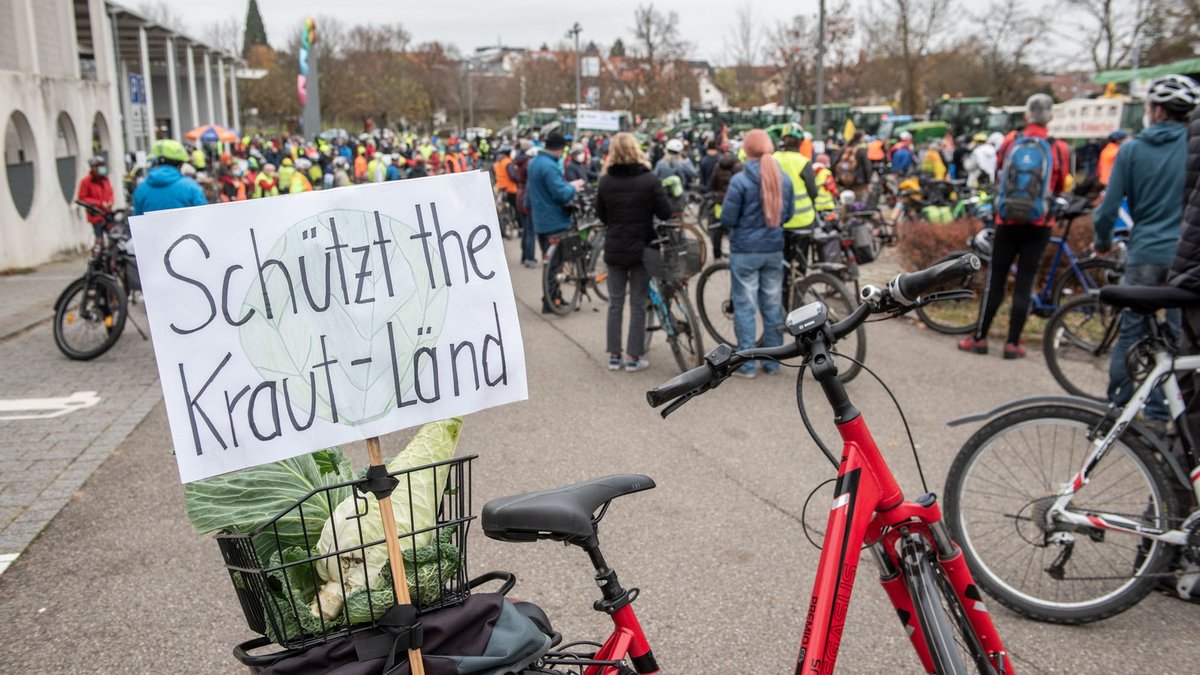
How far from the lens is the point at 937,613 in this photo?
208 centimetres

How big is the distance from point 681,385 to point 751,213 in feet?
16.5

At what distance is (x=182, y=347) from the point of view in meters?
1.71

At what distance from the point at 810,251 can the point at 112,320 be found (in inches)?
Result: 246

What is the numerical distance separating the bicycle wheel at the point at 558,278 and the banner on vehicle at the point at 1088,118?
1341 cm

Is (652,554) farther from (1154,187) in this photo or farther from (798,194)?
(798,194)

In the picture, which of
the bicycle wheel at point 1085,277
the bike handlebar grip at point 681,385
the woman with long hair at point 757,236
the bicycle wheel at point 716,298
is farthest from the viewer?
the bicycle wheel at point 716,298

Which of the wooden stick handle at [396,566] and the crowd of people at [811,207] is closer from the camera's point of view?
the wooden stick handle at [396,566]

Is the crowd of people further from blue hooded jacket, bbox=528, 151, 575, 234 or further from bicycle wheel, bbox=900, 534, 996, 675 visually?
bicycle wheel, bbox=900, 534, 996, 675

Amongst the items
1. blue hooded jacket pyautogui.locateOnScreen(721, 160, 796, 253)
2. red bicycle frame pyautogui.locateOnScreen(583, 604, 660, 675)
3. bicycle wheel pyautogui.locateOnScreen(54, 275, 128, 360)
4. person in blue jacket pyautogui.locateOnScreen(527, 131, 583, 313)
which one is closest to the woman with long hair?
→ blue hooded jacket pyautogui.locateOnScreen(721, 160, 796, 253)

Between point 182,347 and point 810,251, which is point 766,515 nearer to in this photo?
point 182,347

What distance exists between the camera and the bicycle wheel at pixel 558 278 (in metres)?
9.71

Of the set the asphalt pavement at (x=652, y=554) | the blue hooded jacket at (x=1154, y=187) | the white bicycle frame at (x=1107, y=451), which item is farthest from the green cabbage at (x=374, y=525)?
the blue hooded jacket at (x=1154, y=187)

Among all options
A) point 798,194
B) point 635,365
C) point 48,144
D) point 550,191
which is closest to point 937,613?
point 635,365

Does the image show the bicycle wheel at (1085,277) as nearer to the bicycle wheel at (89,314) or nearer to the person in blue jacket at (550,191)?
the person in blue jacket at (550,191)
